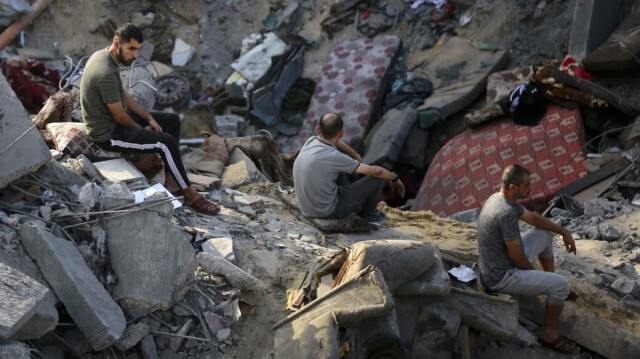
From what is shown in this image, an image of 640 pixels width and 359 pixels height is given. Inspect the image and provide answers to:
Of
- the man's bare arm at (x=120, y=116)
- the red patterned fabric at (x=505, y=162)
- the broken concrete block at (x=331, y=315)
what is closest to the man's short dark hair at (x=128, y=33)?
the man's bare arm at (x=120, y=116)

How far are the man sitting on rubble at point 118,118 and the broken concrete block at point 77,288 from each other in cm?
170

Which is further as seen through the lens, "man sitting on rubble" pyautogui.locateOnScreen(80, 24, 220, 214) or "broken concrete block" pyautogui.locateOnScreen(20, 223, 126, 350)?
"man sitting on rubble" pyautogui.locateOnScreen(80, 24, 220, 214)

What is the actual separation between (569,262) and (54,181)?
429 centimetres

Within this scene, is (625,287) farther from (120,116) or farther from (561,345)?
(120,116)

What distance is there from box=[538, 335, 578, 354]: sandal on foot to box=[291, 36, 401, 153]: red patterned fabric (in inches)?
248

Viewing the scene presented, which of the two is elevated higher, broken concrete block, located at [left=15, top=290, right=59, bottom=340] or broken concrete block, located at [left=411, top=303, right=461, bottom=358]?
broken concrete block, located at [left=15, top=290, right=59, bottom=340]

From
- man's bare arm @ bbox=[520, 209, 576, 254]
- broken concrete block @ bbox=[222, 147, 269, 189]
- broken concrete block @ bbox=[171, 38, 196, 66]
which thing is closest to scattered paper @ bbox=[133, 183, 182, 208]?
broken concrete block @ bbox=[222, 147, 269, 189]

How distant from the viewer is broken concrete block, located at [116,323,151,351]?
4418mm

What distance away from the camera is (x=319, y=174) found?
20.1 feet

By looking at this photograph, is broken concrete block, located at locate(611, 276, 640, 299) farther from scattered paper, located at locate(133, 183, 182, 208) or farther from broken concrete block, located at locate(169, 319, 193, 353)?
scattered paper, located at locate(133, 183, 182, 208)

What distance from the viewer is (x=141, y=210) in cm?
483

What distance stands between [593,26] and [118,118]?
7.01 metres

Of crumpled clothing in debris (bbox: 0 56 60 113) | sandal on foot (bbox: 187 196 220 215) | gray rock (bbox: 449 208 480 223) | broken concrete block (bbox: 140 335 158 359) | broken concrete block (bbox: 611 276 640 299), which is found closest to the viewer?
broken concrete block (bbox: 140 335 158 359)

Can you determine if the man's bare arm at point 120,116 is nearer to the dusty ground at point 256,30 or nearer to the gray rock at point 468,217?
the dusty ground at point 256,30
